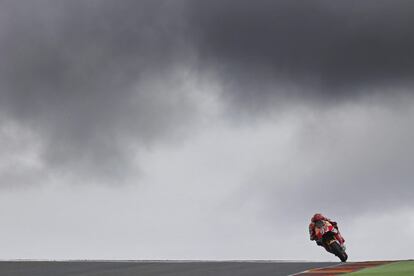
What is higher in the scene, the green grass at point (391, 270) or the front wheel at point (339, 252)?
the front wheel at point (339, 252)

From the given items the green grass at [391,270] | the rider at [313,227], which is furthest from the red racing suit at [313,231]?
the green grass at [391,270]

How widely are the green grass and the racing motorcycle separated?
5.01m

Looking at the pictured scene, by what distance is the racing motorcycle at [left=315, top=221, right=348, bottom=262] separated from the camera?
28766 mm

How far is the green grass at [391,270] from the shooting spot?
20.2 metres

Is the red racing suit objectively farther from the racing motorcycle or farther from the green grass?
the green grass

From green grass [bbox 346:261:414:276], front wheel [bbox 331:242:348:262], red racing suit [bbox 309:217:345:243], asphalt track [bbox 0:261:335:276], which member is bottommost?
green grass [bbox 346:261:414:276]

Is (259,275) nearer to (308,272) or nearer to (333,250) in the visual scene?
(308,272)

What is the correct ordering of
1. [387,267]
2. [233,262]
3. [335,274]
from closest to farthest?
[335,274] → [387,267] → [233,262]

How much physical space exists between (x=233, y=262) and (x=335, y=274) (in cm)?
814

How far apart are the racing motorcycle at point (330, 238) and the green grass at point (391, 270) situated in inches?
197

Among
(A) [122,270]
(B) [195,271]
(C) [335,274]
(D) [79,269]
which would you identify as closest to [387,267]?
(C) [335,274]

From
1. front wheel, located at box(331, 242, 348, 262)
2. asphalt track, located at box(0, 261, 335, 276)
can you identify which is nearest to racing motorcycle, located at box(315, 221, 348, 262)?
front wheel, located at box(331, 242, 348, 262)

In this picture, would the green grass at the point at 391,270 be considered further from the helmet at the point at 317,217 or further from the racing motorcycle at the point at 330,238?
the helmet at the point at 317,217

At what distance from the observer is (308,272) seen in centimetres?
2162
